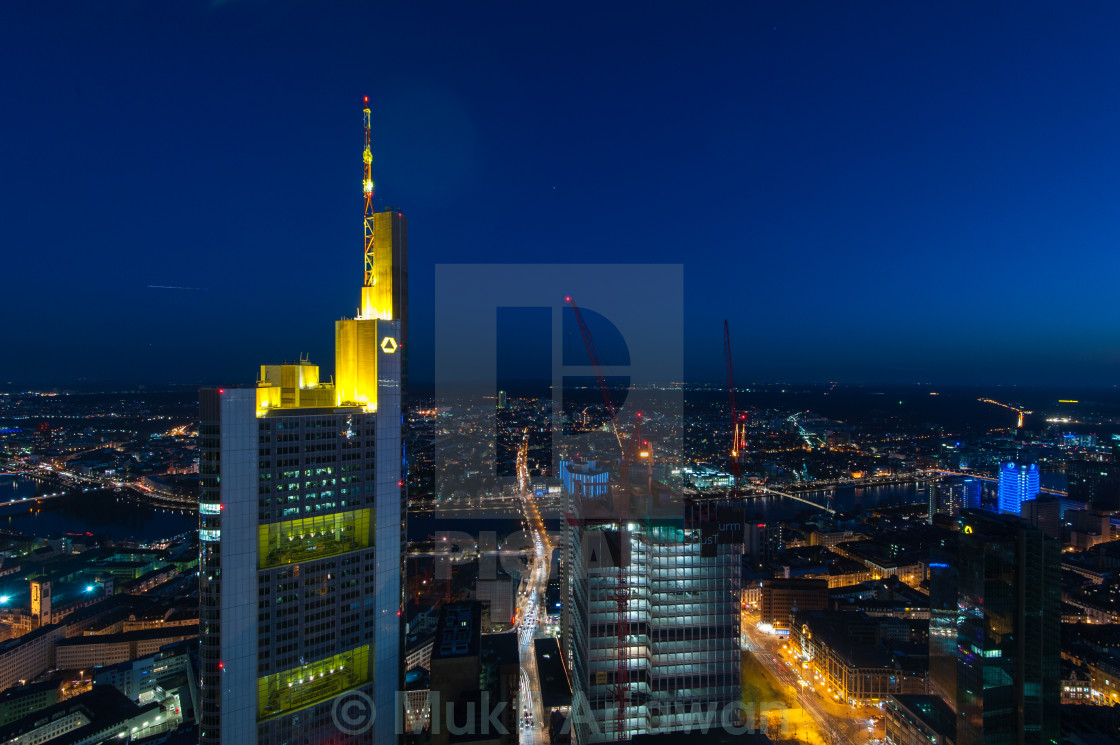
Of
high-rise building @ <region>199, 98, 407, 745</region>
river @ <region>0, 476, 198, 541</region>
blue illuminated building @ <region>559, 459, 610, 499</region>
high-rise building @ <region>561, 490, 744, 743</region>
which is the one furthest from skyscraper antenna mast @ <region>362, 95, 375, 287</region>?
river @ <region>0, 476, 198, 541</region>

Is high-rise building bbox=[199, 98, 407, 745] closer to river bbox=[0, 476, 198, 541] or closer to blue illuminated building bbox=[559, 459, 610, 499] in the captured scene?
blue illuminated building bbox=[559, 459, 610, 499]

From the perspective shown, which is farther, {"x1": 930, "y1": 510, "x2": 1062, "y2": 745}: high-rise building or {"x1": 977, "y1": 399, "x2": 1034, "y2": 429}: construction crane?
{"x1": 977, "y1": 399, "x2": 1034, "y2": 429}: construction crane

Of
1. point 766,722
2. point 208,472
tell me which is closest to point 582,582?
point 766,722

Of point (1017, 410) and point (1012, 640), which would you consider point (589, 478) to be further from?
point (1017, 410)

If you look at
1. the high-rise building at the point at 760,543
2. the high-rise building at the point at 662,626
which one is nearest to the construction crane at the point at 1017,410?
the high-rise building at the point at 760,543

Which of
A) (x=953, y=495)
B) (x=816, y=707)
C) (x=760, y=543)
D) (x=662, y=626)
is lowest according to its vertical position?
(x=816, y=707)

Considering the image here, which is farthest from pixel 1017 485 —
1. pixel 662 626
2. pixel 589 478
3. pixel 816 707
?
pixel 662 626

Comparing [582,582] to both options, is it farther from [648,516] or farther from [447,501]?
[447,501]
